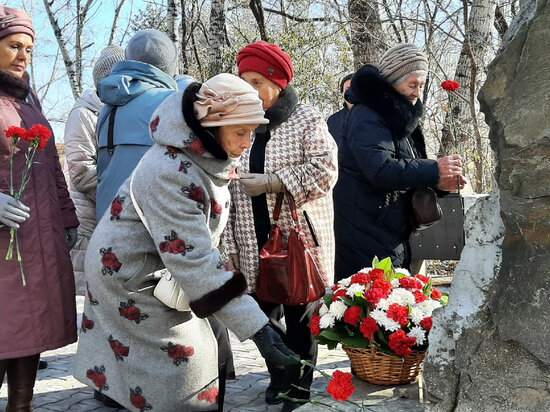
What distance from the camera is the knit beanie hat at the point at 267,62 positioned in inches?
130

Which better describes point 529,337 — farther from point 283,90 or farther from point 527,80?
point 283,90

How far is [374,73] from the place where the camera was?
3.50 meters

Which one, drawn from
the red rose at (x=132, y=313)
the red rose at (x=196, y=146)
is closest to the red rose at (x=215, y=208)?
the red rose at (x=196, y=146)

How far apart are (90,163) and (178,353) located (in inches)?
71.6

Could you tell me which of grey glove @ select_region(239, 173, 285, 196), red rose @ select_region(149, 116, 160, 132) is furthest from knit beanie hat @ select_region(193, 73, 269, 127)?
grey glove @ select_region(239, 173, 285, 196)

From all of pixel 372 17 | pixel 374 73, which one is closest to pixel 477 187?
pixel 372 17

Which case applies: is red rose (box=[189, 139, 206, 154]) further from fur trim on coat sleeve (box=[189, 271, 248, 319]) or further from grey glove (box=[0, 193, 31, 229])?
grey glove (box=[0, 193, 31, 229])

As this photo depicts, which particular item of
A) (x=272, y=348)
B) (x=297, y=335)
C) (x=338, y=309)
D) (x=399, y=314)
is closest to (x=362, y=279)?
(x=338, y=309)

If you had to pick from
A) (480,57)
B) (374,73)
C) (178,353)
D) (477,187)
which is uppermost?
(480,57)

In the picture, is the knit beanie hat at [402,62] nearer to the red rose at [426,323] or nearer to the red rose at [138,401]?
the red rose at [426,323]

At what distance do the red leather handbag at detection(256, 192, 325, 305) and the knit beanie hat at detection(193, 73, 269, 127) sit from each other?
3.05ft

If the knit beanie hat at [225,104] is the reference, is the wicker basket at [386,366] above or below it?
below

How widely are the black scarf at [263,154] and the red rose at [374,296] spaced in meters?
0.72

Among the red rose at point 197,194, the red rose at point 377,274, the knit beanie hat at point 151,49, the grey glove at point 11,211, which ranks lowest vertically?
the red rose at point 377,274
